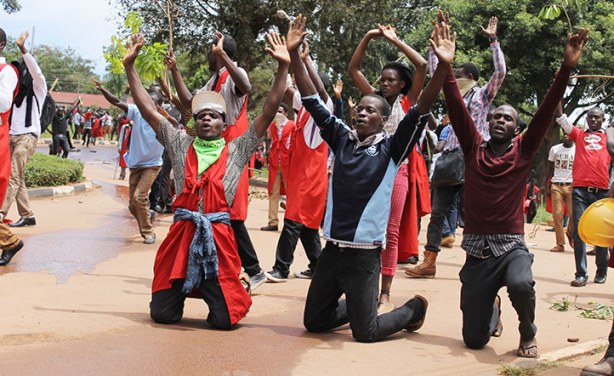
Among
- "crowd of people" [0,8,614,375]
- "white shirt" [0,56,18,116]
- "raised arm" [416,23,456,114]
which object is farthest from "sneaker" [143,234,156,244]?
"raised arm" [416,23,456,114]

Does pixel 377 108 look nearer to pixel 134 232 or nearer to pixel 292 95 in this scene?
pixel 292 95

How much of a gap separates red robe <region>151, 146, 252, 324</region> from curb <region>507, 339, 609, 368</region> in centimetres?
201

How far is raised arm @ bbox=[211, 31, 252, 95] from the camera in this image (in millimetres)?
6492

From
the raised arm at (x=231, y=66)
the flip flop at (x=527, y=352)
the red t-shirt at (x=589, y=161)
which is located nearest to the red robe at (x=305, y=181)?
the raised arm at (x=231, y=66)

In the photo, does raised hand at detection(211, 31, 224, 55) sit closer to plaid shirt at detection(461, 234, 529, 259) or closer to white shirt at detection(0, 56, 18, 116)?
white shirt at detection(0, 56, 18, 116)

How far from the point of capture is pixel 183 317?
6180 mm

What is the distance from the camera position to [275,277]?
25.6ft

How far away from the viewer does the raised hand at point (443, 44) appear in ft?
16.9

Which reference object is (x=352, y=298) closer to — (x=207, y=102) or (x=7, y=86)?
(x=207, y=102)

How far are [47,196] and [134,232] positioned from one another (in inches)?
172

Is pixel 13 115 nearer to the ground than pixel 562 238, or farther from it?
farther from it

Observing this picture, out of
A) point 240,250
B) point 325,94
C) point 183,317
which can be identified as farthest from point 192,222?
point 325,94

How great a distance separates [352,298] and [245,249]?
6.12 ft

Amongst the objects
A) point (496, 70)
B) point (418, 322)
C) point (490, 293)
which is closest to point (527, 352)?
point (490, 293)
